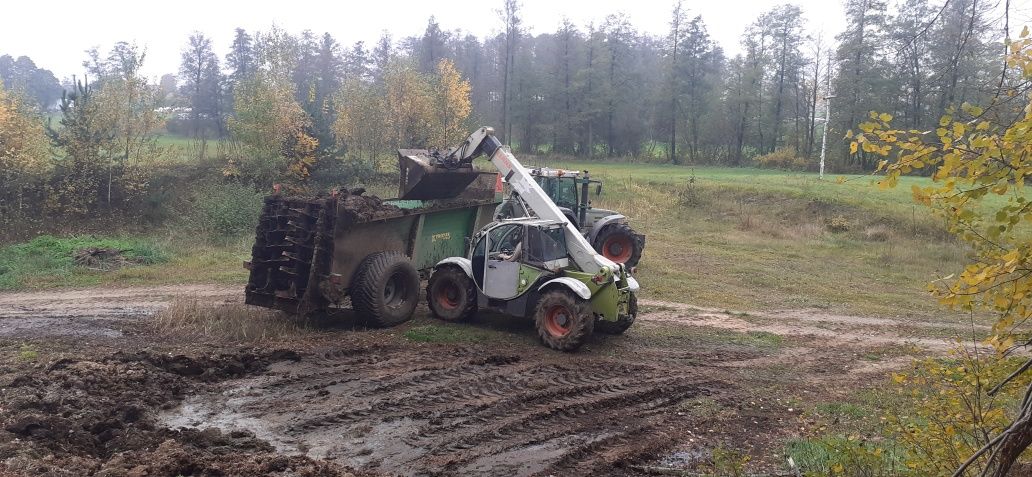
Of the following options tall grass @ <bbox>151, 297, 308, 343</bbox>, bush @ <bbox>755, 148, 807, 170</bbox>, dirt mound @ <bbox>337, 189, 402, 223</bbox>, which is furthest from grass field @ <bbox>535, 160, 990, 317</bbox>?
bush @ <bbox>755, 148, 807, 170</bbox>

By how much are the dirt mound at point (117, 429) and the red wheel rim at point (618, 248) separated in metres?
9.41

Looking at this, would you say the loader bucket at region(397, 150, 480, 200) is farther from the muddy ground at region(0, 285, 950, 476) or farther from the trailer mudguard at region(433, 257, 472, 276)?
the muddy ground at region(0, 285, 950, 476)

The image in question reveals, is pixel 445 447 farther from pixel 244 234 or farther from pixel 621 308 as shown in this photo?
pixel 244 234

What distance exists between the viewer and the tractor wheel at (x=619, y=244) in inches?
622

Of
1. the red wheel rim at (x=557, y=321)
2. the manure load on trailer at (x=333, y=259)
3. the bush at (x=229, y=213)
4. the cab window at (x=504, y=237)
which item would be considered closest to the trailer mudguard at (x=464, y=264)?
the cab window at (x=504, y=237)

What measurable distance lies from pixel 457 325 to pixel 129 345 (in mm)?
4427

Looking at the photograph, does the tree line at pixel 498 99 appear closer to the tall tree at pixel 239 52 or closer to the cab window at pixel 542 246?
the tall tree at pixel 239 52

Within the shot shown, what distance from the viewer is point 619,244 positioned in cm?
1602

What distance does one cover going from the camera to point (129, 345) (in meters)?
9.40

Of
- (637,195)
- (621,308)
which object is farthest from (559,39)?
(621,308)

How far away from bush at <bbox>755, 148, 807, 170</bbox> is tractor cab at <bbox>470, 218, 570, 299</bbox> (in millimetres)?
35200

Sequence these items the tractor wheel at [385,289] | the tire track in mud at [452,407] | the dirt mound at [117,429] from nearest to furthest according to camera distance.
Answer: the dirt mound at [117,429] → the tire track in mud at [452,407] → the tractor wheel at [385,289]

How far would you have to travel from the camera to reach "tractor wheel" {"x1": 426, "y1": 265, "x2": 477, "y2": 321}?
1067 centimetres

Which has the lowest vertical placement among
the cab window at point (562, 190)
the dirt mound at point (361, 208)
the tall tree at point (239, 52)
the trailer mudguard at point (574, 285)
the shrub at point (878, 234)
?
the trailer mudguard at point (574, 285)
